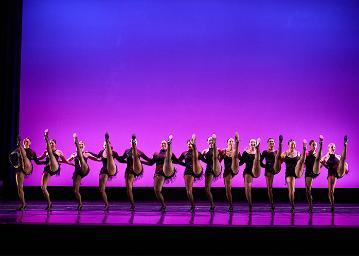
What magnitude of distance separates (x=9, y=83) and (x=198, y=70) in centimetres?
458

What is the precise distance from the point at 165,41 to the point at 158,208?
428 cm

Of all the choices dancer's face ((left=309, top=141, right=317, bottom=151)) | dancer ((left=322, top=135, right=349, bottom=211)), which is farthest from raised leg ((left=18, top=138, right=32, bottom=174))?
dancer ((left=322, top=135, right=349, bottom=211))

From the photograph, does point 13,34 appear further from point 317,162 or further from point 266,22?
point 317,162

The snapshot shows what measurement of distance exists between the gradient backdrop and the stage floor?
169 centimetres

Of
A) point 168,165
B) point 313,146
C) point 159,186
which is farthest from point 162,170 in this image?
point 313,146

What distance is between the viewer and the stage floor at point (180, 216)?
7715 mm

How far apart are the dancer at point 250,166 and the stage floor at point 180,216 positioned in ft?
1.33

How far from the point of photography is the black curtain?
1205 cm

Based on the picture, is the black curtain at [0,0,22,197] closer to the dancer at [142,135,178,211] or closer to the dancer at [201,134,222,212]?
the dancer at [142,135,178,211]

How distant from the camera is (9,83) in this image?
1211 cm

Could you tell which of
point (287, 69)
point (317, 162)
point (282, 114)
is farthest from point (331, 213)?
point (287, 69)

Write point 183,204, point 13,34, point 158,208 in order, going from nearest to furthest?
point 158,208 → point 183,204 → point 13,34

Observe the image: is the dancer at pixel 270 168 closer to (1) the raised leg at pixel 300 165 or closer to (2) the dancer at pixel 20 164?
(1) the raised leg at pixel 300 165

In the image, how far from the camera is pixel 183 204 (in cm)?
1142
